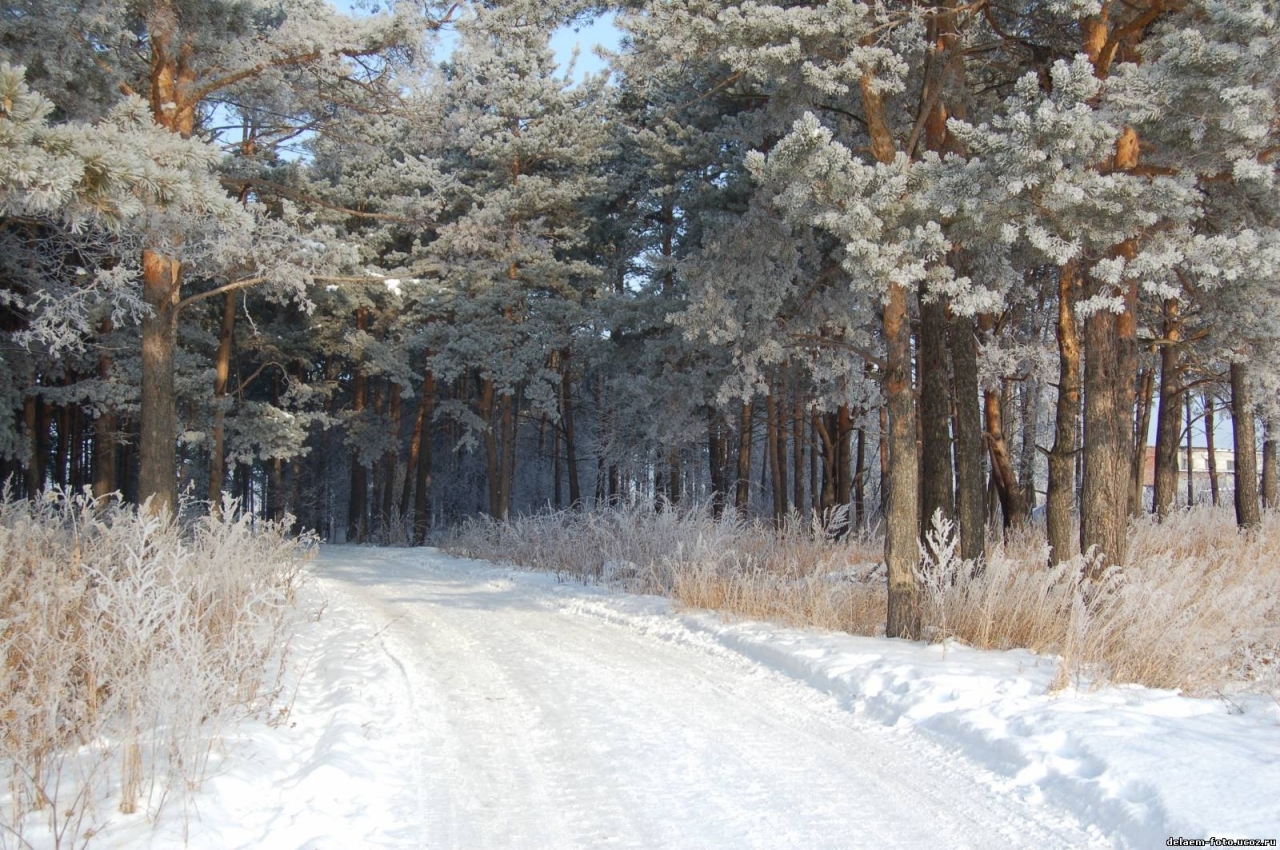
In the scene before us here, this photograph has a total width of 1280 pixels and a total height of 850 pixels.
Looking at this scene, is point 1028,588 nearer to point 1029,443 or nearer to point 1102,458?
point 1102,458

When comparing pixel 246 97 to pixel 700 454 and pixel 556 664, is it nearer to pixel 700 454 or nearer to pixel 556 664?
pixel 556 664

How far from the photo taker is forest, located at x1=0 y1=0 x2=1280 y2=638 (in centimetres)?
706

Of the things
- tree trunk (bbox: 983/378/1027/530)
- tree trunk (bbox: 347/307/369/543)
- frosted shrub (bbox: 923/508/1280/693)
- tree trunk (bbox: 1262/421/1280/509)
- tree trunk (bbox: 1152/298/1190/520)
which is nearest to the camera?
frosted shrub (bbox: 923/508/1280/693)

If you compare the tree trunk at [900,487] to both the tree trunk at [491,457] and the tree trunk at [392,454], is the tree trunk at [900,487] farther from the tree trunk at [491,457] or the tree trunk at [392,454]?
the tree trunk at [392,454]

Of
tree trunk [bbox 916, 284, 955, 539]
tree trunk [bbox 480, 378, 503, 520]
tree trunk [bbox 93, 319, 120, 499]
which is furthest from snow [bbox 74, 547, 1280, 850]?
tree trunk [bbox 480, 378, 503, 520]

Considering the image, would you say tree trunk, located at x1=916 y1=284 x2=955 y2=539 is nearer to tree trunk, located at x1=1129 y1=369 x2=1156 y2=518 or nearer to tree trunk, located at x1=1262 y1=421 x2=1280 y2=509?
tree trunk, located at x1=1129 y1=369 x2=1156 y2=518

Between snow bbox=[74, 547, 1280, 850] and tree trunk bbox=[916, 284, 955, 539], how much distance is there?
3.36 metres

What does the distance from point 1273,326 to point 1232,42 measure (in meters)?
6.38

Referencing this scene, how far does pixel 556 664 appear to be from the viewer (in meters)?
7.13

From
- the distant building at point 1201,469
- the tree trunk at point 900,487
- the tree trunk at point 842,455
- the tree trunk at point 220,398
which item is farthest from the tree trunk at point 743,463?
the distant building at point 1201,469

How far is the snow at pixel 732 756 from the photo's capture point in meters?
3.62

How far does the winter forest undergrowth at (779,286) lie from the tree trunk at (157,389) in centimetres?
5

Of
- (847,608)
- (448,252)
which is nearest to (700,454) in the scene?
(448,252)

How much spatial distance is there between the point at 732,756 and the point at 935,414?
654 cm
